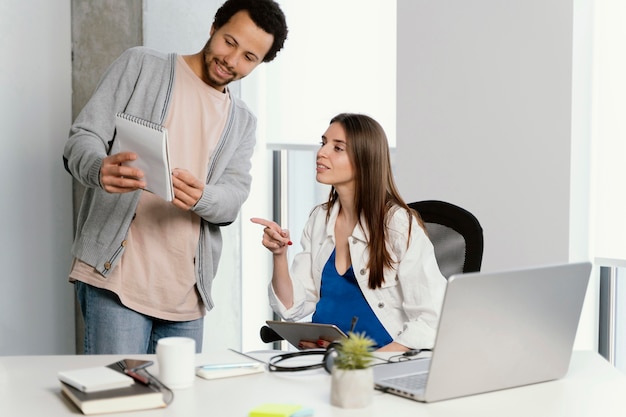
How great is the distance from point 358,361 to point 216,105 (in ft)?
4.36

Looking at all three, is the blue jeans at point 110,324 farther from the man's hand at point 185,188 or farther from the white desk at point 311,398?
the white desk at point 311,398

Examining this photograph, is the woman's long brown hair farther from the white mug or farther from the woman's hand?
the white mug

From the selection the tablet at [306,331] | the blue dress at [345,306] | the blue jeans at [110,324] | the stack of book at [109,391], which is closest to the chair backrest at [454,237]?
the blue dress at [345,306]

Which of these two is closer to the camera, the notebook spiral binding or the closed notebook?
the closed notebook

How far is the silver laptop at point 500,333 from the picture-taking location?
1489 mm

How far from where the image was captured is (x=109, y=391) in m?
1.53

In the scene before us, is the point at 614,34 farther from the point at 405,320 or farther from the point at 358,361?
the point at 358,361

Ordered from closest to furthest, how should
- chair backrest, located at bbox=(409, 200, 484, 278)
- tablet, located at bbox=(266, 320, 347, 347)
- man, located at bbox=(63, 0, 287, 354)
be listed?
tablet, located at bbox=(266, 320, 347, 347)
chair backrest, located at bbox=(409, 200, 484, 278)
man, located at bbox=(63, 0, 287, 354)

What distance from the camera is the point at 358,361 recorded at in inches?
59.6

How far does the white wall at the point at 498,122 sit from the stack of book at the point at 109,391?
1.75 m

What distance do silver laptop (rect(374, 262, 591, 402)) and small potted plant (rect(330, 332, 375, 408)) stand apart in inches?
4.3

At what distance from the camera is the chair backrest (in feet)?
7.73

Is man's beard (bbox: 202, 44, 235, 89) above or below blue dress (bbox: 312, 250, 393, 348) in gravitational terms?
above

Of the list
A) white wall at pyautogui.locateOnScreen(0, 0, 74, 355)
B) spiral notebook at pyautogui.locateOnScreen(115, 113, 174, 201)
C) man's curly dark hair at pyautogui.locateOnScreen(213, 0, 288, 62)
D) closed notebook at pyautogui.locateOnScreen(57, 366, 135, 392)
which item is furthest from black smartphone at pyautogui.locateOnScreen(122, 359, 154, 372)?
white wall at pyautogui.locateOnScreen(0, 0, 74, 355)
